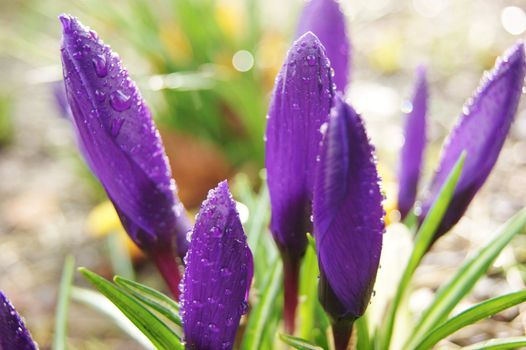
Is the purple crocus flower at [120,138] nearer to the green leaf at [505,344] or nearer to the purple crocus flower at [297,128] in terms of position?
the purple crocus flower at [297,128]

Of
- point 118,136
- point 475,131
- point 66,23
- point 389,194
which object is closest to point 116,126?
point 118,136

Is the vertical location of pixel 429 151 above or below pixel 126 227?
above

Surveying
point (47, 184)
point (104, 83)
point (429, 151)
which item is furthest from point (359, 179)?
point (47, 184)

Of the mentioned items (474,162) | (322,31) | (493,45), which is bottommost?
(474,162)

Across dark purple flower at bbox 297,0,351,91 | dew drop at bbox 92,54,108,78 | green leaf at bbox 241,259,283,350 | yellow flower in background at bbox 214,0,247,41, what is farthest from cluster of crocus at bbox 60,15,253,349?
yellow flower in background at bbox 214,0,247,41

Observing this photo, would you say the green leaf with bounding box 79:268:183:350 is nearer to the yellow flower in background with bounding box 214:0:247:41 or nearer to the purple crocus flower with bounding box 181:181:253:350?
the purple crocus flower with bounding box 181:181:253:350

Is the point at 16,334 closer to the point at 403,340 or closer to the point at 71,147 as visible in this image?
the point at 403,340
